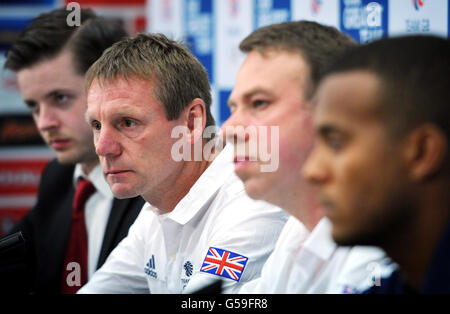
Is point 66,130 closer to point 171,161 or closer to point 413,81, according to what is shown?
point 171,161

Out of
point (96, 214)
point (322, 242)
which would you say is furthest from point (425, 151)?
point (96, 214)

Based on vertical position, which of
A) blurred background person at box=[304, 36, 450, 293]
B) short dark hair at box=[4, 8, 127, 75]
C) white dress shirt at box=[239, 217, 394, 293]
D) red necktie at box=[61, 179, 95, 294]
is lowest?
red necktie at box=[61, 179, 95, 294]

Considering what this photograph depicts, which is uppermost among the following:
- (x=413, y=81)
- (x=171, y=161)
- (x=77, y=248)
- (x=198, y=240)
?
(x=413, y=81)

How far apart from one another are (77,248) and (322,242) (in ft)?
3.19

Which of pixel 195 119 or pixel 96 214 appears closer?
pixel 195 119

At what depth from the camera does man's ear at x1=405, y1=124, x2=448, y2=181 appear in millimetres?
687

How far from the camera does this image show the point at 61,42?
1836mm

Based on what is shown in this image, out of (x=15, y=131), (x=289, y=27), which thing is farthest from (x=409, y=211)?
(x=15, y=131)

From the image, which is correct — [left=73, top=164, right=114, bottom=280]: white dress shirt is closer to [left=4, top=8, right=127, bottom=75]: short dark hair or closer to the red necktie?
the red necktie

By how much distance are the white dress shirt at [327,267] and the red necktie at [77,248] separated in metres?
0.77

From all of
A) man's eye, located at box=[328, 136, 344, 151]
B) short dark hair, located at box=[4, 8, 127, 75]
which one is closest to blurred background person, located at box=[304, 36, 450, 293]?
man's eye, located at box=[328, 136, 344, 151]

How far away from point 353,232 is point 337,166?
0.08 m

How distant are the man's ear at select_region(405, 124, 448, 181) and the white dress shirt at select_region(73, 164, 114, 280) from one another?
1.10m

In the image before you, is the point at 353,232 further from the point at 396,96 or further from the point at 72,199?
the point at 72,199
